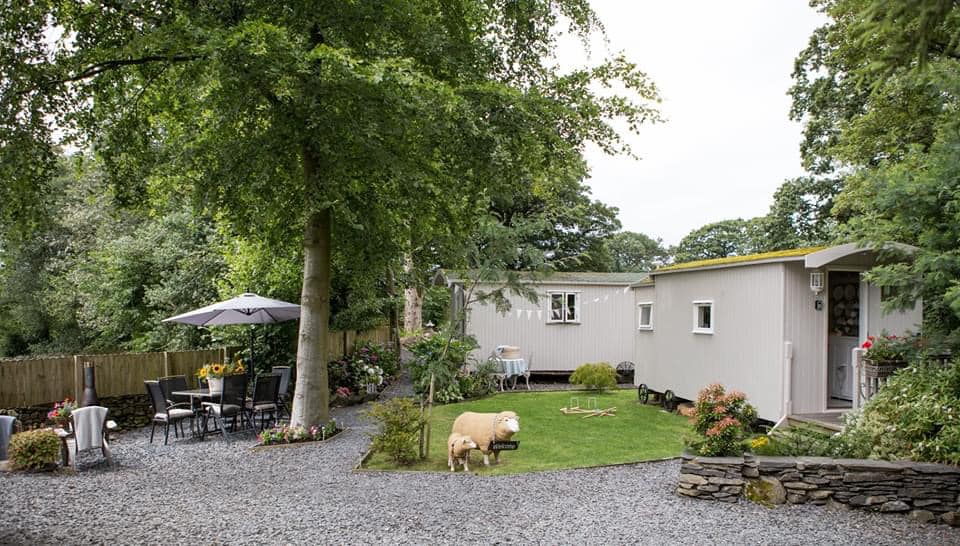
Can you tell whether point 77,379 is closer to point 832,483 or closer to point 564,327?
point 832,483

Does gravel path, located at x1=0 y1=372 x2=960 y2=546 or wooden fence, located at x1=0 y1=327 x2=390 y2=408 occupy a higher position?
wooden fence, located at x1=0 y1=327 x2=390 y2=408

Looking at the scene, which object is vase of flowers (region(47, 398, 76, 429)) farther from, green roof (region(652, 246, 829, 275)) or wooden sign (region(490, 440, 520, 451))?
green roof (region(652, 246, 829, 275))

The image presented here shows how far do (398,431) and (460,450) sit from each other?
795 millimetres

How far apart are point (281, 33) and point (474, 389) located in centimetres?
902

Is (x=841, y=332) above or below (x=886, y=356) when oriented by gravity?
above

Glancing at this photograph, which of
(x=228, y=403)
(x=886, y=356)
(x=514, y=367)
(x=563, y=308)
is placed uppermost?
(x=563, y=308)

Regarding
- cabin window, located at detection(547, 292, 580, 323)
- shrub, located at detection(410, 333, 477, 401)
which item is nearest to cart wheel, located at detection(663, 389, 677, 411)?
shrub, located at detection(410, 333, 477, 401)

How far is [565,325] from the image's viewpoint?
17.2 metres

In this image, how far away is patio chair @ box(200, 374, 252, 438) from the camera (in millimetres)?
9484

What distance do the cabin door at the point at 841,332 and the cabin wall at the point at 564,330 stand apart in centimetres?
740

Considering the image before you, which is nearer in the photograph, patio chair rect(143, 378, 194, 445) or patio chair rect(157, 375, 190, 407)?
patio chair rect(143, 378, 194, 445)

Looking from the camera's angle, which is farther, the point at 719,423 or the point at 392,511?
the point at 719,423

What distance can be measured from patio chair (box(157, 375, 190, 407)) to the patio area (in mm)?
2243

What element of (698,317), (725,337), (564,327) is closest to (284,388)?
(698,317)
